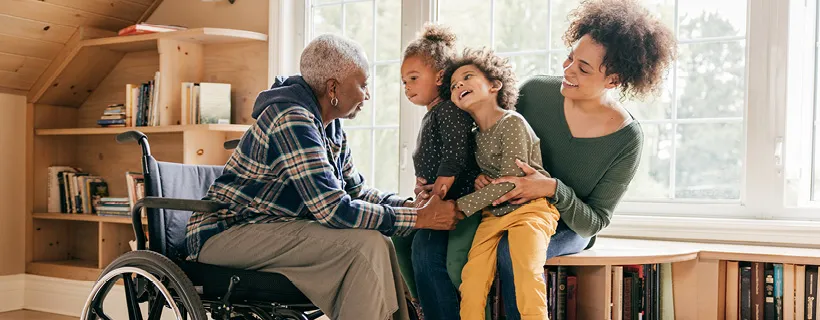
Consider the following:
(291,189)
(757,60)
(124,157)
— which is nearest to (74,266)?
(124,157)

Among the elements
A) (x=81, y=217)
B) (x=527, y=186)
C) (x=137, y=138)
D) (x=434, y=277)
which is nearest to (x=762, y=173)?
(x=527, y=186)

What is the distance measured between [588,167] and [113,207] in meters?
2.46

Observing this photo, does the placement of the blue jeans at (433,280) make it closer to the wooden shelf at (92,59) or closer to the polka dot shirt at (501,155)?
the polka dot shirt at (501,155)

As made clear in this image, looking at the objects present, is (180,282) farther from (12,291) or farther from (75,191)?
(12,291)

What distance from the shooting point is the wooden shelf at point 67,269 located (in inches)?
161

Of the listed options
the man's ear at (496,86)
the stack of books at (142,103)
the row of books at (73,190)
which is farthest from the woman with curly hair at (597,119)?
the row of books at (73,190)

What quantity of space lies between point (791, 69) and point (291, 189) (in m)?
1.85

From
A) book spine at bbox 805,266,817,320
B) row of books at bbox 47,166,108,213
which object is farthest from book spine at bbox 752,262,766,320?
row of books at bbox 47,166,108,213

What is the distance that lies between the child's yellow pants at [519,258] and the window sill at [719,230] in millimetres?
886

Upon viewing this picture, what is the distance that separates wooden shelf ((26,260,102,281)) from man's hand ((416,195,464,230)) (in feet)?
7.74

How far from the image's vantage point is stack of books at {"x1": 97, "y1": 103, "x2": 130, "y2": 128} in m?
3.98

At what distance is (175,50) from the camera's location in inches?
152

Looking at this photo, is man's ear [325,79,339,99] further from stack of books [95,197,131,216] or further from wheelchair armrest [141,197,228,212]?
stack of books [95,197,131,216]

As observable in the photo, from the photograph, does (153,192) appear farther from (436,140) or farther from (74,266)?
(74,266)
